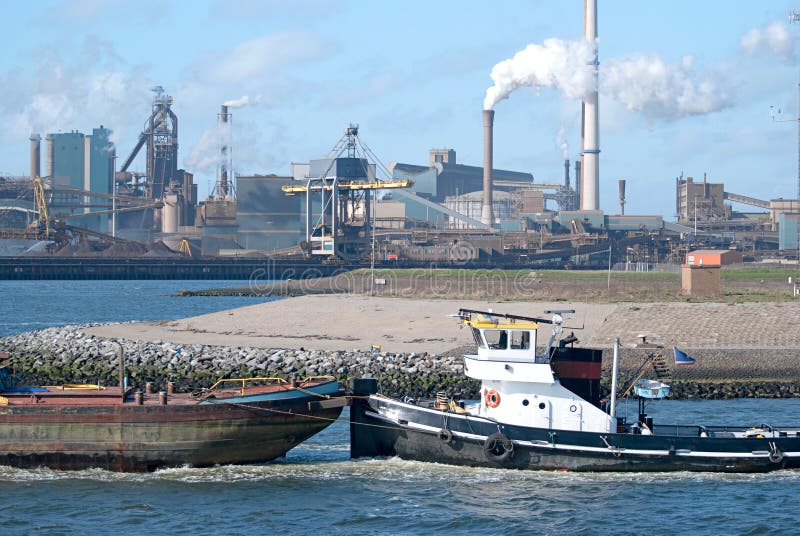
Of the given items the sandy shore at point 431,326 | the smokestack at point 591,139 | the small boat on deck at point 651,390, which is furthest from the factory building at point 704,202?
the small boat on deck at point 651,390

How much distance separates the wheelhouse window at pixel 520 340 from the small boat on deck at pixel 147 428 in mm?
4381

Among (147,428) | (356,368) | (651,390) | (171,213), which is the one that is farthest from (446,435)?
(171,213)

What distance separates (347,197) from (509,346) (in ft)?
397

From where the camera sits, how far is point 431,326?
49.5m

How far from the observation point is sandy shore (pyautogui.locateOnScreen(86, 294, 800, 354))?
44500mm

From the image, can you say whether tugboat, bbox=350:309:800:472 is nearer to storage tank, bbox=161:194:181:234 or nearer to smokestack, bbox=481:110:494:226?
smokestack, bbox=481:110:494:226

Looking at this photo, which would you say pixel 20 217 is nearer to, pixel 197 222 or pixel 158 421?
pixel 197 222

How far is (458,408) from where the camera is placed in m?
26.4

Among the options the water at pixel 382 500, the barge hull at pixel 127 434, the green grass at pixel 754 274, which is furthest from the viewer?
the green grass at pixel 754 274

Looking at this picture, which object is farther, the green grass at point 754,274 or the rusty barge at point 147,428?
the green grass at point 754,274

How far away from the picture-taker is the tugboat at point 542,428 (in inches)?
995

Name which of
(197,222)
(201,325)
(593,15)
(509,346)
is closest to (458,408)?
(509,346)

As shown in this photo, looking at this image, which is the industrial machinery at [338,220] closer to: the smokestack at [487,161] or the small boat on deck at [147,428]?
the smokestack at [487,161]

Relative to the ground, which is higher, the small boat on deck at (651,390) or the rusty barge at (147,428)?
the small boat on deck at (651,390)
